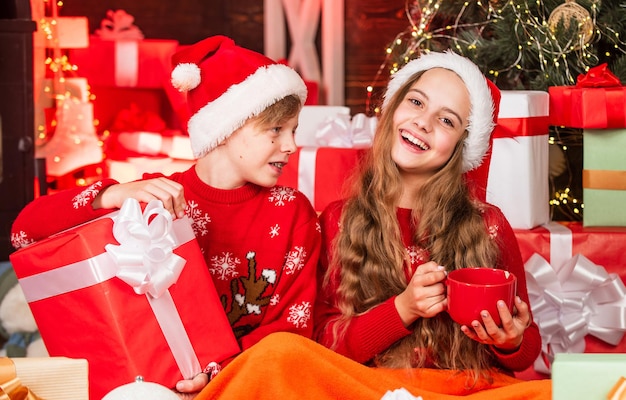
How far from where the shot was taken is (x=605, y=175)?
7.43 feet

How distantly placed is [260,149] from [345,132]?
2.62 feet

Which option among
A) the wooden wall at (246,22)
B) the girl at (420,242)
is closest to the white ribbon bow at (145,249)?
the girl at (420,242)

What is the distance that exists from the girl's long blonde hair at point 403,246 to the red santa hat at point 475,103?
26 mm

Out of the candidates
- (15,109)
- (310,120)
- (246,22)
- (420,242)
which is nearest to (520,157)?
(420,242)

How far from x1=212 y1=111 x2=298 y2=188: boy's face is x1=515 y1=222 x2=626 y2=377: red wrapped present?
2.58 feet

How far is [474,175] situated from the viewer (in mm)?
1919

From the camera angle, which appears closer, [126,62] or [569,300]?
[569,300]

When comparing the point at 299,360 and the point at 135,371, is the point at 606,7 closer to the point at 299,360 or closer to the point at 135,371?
the point at 299,360

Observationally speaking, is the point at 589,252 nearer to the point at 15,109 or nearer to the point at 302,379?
the point at 302,379

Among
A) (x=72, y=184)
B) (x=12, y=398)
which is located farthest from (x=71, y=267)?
(x=72, y=184)

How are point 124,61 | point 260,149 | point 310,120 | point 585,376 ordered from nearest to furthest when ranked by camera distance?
point 585,376, point 260,149, point 310,120, point 124,61

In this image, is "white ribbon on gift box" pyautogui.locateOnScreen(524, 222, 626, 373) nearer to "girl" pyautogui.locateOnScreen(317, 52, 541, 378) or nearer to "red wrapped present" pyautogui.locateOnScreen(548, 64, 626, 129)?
"red wrapped present" pyautogui.locateOnScreen(548, 64, 626, 129)

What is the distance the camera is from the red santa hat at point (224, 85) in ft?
5.82

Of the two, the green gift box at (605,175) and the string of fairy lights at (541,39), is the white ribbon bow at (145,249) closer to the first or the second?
the string of fairy lights at (541,39)
